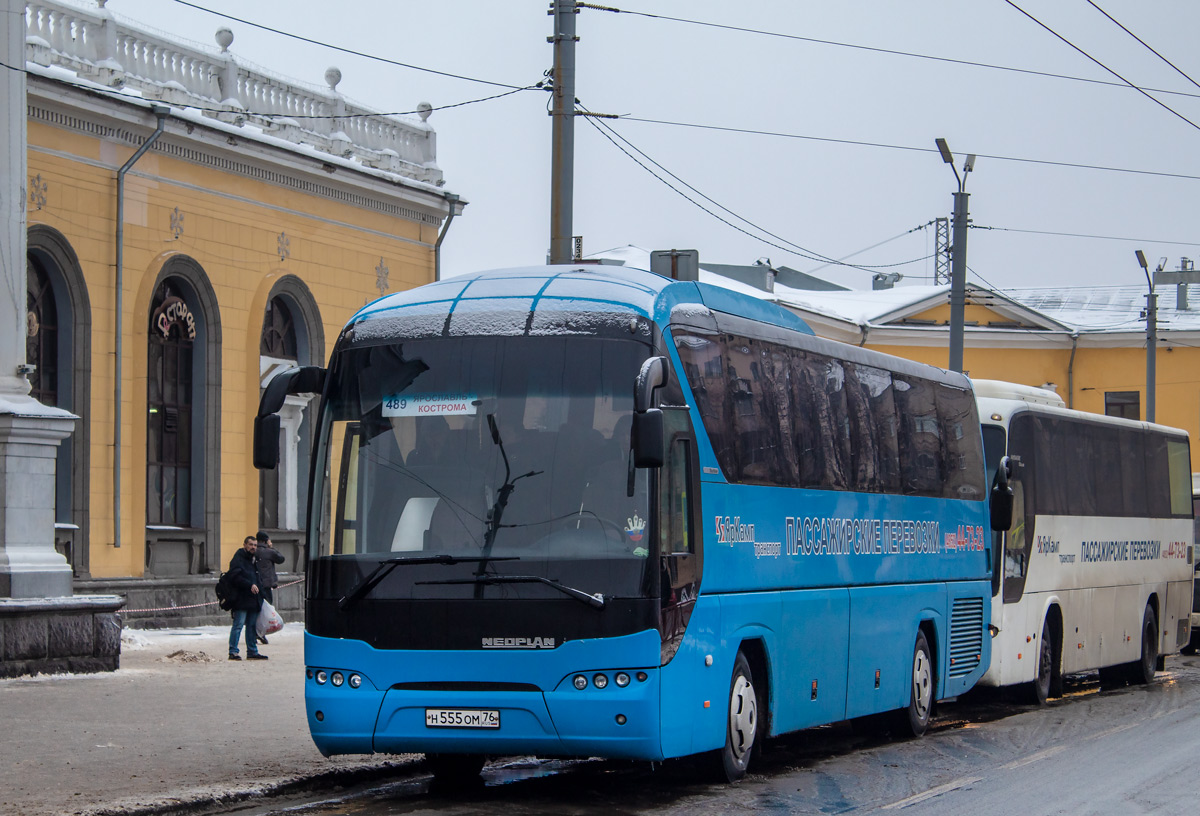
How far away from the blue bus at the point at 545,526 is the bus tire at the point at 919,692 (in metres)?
2.99

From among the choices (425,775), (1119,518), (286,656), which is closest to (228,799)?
(425,775)

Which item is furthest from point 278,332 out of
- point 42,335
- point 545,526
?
point 545,526

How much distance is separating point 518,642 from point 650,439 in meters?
1.49

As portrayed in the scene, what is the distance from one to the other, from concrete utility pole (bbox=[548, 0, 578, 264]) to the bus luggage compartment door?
662 centimetres

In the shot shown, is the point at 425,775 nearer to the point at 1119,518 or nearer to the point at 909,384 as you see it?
the point at 909,384

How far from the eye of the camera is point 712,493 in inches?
428

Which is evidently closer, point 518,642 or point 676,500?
point 518,642

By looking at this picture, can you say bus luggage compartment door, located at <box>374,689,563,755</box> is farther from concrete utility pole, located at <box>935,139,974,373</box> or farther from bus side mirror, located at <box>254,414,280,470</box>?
concrete utility pole, located at <box>935,139,974,373</box>

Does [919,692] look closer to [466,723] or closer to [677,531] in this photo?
[677,531]

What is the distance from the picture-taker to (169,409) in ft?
82.5

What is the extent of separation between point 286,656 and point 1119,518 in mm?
10699

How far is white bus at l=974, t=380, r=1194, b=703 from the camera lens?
17.6 meters

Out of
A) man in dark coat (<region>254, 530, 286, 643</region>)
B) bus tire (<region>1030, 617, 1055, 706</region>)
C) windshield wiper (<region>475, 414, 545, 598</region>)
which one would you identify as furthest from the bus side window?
man in dark coat (<region>254, 530, 286, 643</region>)

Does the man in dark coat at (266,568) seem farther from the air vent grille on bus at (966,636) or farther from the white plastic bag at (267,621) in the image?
the air vent grille on bus at (966,636)
